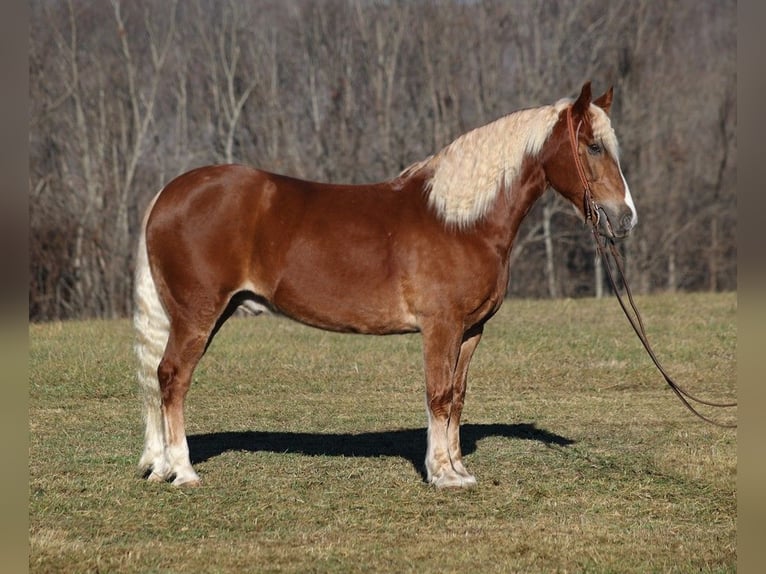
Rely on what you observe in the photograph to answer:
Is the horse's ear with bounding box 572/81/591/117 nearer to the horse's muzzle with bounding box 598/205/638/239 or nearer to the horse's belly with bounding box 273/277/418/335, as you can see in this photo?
the horse's muzzle with bounding box 598/205/638/239

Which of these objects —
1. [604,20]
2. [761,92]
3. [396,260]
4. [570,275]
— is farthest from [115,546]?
[604,20]

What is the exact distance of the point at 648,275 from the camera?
93.1 feet

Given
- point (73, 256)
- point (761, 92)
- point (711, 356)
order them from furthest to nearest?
1. point (73, 256)
2. point (711, 356)
3. point (761, 92)

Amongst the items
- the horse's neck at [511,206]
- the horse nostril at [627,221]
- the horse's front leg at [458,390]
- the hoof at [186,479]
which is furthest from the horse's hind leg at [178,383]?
the horse nostril at [627,221]

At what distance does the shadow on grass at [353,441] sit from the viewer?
24.4 ft

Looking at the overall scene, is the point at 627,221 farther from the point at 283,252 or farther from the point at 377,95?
the point at 377,95

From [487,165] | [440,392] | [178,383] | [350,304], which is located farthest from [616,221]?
[178,383]

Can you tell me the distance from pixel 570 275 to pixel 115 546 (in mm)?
24028

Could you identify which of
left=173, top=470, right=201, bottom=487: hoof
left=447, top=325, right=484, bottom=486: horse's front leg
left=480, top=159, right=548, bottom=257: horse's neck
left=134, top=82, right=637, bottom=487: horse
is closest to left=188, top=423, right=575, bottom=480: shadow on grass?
left=447, top=325, right=484, bottom=486: horse's front leg

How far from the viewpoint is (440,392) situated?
617 cm

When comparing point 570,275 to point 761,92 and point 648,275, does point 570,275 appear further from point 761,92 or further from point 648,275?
point 761,92

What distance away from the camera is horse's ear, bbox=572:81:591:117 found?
19.4 feet

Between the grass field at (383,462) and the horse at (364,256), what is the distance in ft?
1.72

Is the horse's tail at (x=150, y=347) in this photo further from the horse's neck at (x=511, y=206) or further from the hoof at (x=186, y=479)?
the horse's neck at (x=511, y=206)
